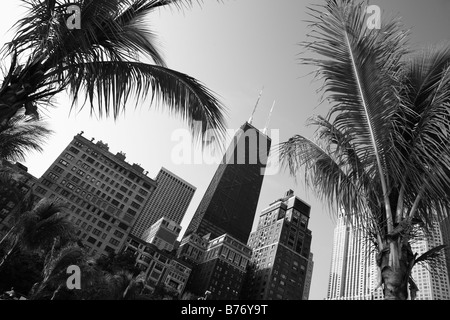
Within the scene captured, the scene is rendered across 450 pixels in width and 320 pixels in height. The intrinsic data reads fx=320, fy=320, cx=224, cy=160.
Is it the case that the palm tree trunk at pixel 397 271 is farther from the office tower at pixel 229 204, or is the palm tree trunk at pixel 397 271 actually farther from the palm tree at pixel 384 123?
the office tower at pixel 229 204

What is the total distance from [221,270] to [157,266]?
74.3ft

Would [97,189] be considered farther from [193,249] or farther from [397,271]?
[397,271]

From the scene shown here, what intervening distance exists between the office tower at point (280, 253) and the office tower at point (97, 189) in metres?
55.9

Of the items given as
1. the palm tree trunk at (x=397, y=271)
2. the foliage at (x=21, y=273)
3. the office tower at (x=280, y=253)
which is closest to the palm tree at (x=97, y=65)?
the palm tree trunk at (x=397, y=271)

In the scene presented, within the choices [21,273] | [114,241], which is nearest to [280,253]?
[114,241]

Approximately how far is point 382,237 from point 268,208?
491 feet

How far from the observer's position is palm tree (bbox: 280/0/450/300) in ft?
12.9

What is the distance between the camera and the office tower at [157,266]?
265 feet

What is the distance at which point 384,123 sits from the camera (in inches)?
160

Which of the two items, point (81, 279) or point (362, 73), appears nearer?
point (362, 73)

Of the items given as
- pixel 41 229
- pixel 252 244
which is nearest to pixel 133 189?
pixel 41 229

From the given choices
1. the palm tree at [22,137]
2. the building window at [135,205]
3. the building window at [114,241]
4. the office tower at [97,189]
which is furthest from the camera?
the building window at [135,205]
